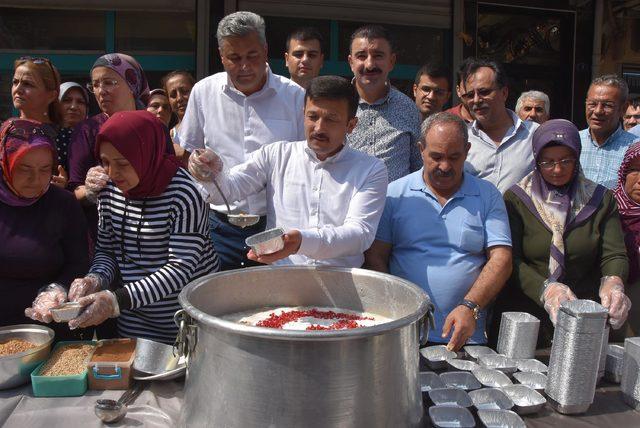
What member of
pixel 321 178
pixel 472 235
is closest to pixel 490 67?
pixel 472 235

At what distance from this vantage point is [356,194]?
1.87 meters

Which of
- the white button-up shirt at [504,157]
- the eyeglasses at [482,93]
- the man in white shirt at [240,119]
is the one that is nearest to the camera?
the man in white shirt at [240,119]

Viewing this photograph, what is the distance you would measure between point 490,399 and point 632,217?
1445 mm

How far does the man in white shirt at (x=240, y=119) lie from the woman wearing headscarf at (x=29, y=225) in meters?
0.62

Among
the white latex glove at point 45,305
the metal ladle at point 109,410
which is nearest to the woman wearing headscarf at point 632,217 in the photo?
the metal ladle at point 109,410

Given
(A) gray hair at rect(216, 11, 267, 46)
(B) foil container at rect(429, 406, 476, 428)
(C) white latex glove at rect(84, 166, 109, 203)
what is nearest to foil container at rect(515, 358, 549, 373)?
(B) foil container at rect(429, 406, 476, 428)

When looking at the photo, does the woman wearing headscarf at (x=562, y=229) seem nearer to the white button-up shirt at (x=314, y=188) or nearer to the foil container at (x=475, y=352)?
the foil container at (x=475, y=352)

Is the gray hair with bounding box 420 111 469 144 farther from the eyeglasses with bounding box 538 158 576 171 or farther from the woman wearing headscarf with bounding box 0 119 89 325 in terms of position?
the woman wearing headscarf with bounding box 0 119 89 325

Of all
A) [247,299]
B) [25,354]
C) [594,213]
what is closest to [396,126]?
[594,213]

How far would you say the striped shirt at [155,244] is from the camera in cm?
169

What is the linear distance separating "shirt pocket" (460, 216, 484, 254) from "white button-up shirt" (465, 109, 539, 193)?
0.50 meters

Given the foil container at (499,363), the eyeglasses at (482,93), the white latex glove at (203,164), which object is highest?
the eyeglasses at (482,93)

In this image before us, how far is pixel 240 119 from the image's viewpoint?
7.48ft

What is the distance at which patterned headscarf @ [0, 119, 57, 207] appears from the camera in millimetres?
1798
